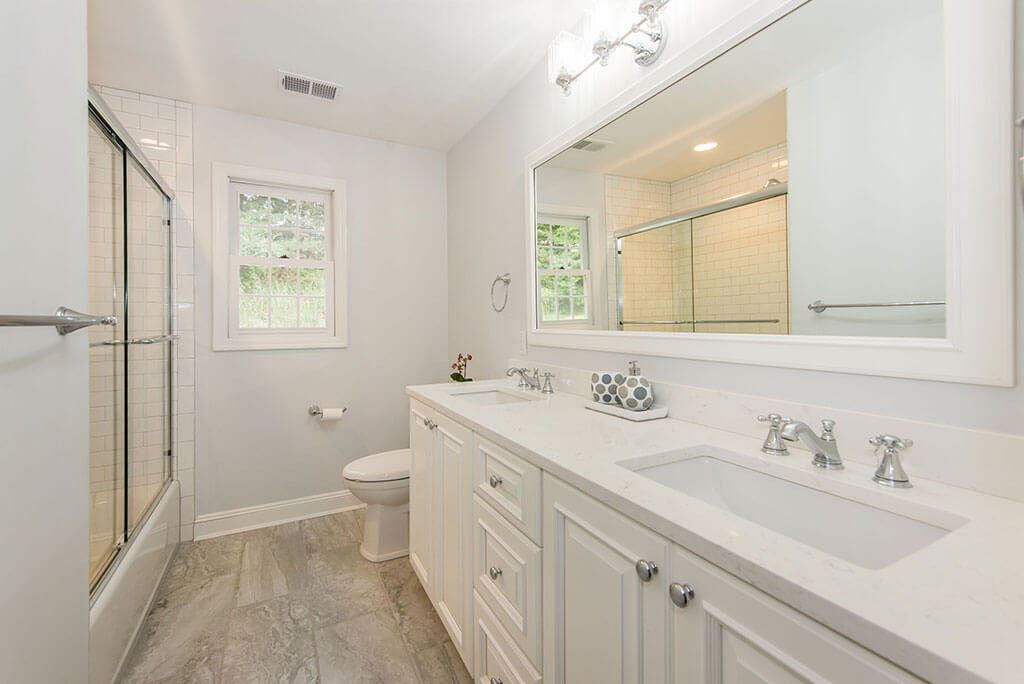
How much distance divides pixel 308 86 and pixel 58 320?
6.74 feet

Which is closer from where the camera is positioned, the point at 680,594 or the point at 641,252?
the point at 680,594

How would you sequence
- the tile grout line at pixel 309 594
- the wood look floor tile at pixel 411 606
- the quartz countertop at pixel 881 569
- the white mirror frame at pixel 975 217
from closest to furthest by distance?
1. the quartz countertop at pixel 881 569
2. the white mirror frame at pixel 975 217
3. the tile grout line at pixel 309 594
4. the wood look floor tile at pixel 411 606

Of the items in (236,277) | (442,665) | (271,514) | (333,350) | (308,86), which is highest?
(308,86)

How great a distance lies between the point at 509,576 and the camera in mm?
1170

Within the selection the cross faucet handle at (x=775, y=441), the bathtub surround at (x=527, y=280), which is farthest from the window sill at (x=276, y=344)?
the cross faucet handle at (x=775, y=441)

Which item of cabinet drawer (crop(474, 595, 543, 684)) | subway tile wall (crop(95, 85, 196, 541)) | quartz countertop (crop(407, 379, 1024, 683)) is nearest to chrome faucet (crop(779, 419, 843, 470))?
quartz countertop (crop(407, 379, 1024, 683))

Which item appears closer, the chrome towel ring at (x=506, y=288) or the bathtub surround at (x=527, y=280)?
the bathtub surround at (x=527, y=280)

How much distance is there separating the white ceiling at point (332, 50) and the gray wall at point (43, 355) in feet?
3.69

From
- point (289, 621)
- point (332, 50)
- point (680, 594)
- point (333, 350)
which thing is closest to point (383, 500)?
point (289, 621)

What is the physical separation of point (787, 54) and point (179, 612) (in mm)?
2860

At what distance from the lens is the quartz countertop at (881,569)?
0.42m

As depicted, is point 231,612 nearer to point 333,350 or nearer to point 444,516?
point 444,516

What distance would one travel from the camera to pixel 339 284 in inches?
113

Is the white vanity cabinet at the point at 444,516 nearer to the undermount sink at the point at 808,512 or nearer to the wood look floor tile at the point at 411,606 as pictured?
the wood look floor tile at the point at 411,606
